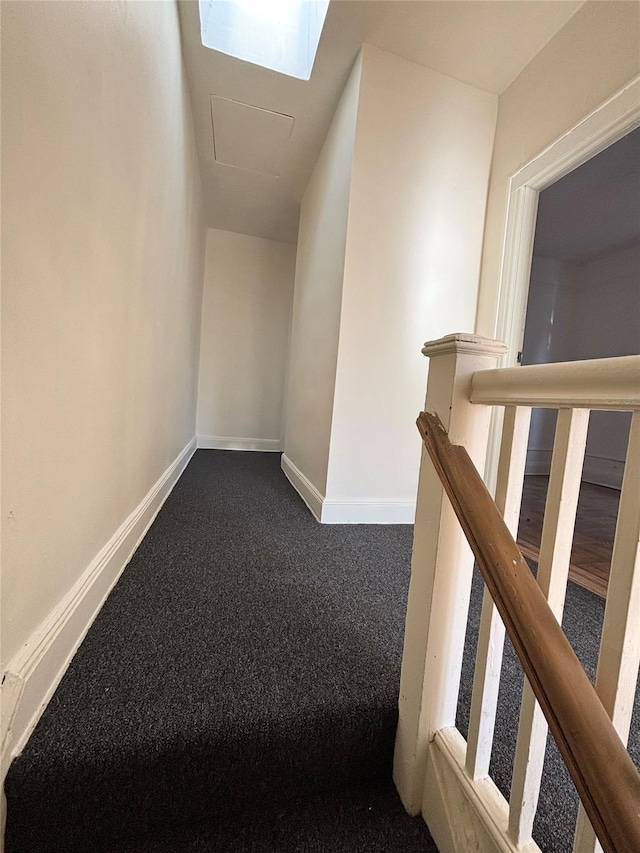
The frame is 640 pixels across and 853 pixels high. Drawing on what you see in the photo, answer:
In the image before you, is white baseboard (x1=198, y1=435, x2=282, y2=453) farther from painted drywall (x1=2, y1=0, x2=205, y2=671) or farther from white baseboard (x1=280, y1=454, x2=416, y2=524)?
painted drywall (x1=2, y1=0, x2=205, y2=671)

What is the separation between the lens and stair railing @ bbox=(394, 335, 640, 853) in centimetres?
47

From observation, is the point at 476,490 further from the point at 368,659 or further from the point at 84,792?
the point at 84,792

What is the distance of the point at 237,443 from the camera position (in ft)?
14.3

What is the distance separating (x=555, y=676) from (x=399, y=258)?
1950 millimetres

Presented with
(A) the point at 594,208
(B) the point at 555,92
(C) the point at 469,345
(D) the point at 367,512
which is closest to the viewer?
(C) the point at 469,345

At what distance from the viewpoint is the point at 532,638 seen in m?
0.53

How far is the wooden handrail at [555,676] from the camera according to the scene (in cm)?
42

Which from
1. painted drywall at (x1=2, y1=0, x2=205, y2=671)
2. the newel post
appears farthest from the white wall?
the newel post

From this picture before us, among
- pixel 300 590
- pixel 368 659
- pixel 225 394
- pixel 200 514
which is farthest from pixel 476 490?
pixel 225 394

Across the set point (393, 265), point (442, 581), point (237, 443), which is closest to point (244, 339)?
point (237, 443)

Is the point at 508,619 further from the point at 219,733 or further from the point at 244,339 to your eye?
the point at 244,339

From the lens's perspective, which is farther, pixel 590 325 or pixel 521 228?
pixel 590 325

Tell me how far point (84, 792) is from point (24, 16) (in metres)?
1.32

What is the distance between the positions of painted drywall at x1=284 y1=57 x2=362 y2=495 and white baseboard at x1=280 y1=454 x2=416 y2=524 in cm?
9
